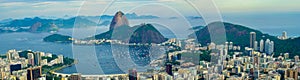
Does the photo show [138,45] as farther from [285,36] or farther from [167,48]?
[285,36]

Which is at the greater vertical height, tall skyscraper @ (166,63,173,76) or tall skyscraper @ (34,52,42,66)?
tall skyscraper @ (34,52,42,66)

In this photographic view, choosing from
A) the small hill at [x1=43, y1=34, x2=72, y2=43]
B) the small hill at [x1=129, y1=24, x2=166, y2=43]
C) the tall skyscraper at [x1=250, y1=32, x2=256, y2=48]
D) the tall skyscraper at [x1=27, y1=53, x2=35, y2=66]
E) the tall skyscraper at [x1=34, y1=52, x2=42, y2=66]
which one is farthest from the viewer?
the small hill at [x1=43, y1=34, x2=72, y2=43]

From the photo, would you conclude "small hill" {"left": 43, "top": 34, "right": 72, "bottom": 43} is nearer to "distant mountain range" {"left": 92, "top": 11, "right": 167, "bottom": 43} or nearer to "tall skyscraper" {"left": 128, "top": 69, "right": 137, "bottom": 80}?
"distant mountain range" {"left": 92, "top": 11, "right": 167, "bottom": 43}

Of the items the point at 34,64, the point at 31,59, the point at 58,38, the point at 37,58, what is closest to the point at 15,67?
the point at 34,64

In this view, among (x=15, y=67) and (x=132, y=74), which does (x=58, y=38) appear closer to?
(x=15, y=67)

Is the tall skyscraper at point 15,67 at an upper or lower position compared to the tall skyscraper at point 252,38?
lower

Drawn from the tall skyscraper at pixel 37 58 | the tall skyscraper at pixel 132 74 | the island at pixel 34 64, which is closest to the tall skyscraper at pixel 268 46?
the island at pixel 34 64

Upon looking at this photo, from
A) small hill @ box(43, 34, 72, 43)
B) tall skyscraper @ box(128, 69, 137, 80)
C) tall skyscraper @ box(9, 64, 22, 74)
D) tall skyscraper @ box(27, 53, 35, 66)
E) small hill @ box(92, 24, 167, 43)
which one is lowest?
tall skyscraper @ box(128, 69, 137, 80)

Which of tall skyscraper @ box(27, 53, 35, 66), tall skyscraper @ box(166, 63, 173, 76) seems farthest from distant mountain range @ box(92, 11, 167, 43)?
tall skyscraper @ box(27, 53, 35, 66)

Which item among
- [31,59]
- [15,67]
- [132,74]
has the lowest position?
[132,74]

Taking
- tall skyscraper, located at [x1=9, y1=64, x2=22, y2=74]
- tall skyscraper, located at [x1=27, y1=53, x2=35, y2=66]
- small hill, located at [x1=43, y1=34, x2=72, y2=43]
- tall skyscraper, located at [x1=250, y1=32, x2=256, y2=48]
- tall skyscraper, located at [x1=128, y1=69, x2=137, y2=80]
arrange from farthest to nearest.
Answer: small hill, located at [x1=43, y1=34, x2=72, y2=43]
tall skyscraper, located at [x1=250, y1=32, x2=256, y2=48]
tall skyscraper, located at [x1=27, y1=53, x2=35, y2=66]
tall skyscraper, located at [x1=9, y1=64, x2=22, y2=74]
tall skyscraper, located at [x1=128, y1=69, x2=137, y2=80]

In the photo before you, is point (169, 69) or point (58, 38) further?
point (58, 38)

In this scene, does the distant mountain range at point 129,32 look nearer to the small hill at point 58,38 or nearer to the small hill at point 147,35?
the small hill at point 147,35
